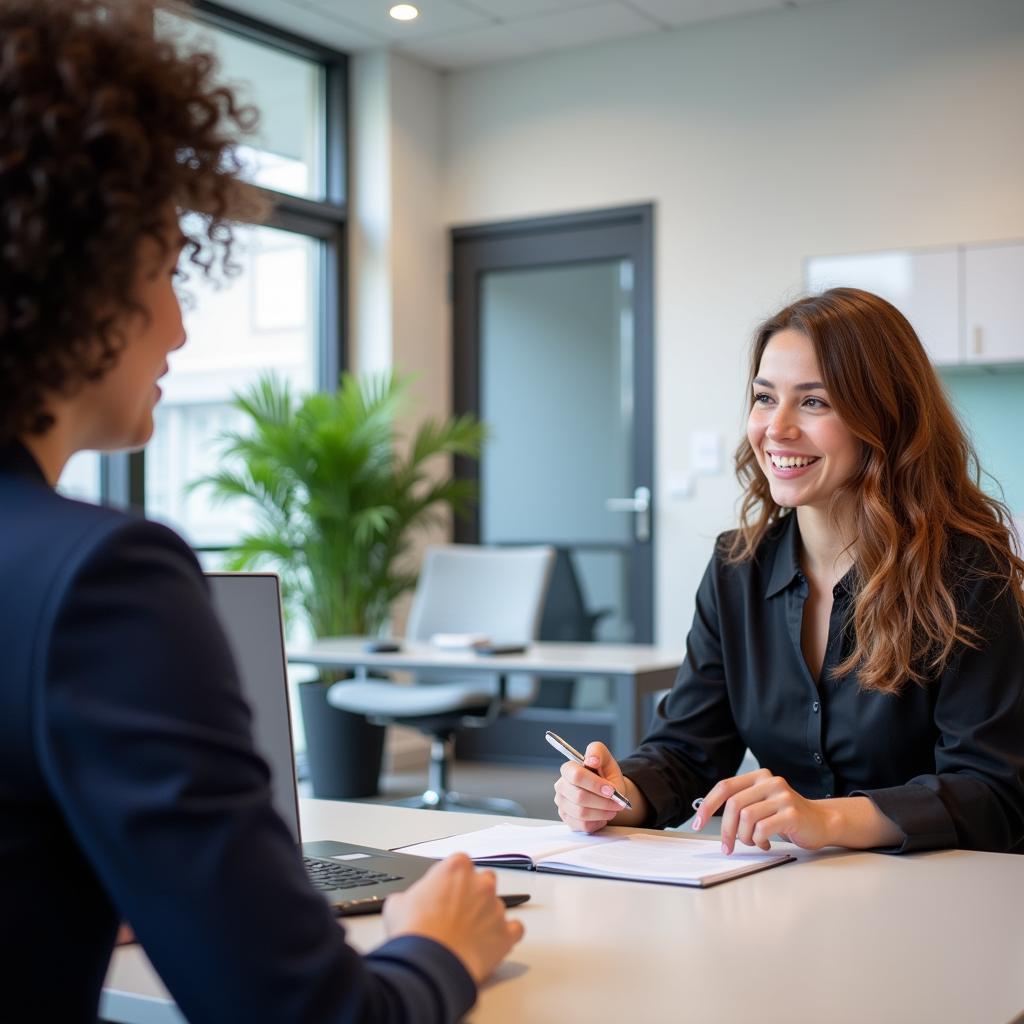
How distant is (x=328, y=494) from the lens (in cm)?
541

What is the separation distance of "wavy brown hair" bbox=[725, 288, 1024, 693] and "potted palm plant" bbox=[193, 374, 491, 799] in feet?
11.5

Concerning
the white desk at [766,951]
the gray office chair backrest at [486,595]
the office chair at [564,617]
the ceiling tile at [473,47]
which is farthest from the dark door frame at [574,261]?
the white desk at [766,951]

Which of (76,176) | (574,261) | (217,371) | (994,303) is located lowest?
(76,176)

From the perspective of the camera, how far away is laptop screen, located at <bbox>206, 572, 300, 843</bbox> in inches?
49.8

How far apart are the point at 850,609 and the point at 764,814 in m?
0.51

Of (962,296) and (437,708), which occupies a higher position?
(962,296)

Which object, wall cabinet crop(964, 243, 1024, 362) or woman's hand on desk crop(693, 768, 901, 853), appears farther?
wall cabinet crop(964, 243, 1024, 362)

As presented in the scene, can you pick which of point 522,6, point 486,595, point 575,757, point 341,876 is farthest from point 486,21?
point 341,876

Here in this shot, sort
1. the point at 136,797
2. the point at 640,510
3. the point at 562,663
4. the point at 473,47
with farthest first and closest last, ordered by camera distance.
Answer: the point at 473,47 < the point at 640,510 < the point at 562,663 < the point at 136,797

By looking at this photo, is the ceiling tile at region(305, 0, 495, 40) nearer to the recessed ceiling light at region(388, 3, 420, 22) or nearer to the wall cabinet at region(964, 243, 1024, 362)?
the recessed ceiling light at region(388, 3, 420, 22)

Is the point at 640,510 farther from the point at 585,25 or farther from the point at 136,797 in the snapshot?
the point at 136,797

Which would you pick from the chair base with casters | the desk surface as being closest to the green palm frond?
the chair base with casters

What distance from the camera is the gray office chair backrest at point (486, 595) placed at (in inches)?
188

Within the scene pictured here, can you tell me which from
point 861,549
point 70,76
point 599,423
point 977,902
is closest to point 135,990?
point 70,76
